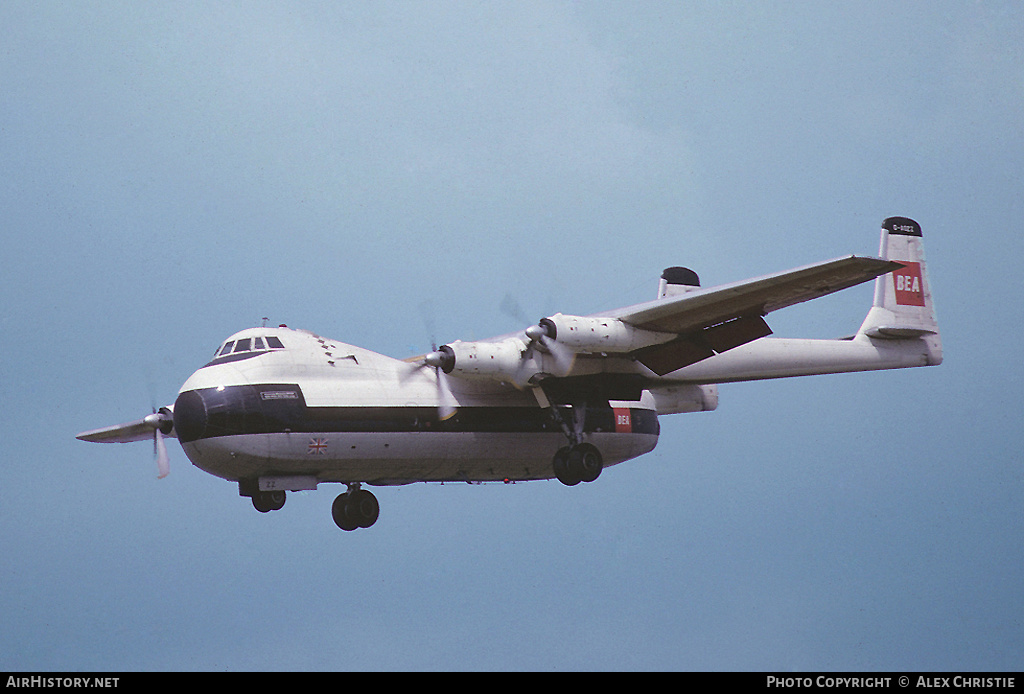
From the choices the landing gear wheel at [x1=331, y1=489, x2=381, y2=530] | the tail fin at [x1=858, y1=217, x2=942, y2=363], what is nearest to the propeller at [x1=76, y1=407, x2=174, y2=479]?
the landing gear wheel at [x1=331, y1=489, x2=381, y2=530]

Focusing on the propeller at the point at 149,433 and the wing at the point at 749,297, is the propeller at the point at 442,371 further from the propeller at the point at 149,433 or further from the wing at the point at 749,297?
the propeller at the point at 149,433

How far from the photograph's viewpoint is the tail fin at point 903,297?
3055cm

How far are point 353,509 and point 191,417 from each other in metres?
4.81

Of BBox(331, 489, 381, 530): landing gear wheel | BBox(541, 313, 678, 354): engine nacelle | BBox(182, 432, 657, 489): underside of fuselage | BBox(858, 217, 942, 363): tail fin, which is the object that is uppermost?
BBox(858, 217, 942, 363): tail fin

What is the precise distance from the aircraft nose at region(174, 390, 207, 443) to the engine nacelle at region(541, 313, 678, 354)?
23.0ft

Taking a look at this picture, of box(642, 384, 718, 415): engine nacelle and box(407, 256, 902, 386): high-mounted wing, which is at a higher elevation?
box(407, 256, 902, 386): high-mounted wing

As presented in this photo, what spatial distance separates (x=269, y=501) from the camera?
27.1 m

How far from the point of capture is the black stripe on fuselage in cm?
2448

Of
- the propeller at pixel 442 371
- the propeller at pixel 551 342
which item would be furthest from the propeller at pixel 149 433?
the propeller at pixel 551 342

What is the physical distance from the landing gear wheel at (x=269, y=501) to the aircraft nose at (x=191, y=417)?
8.99ft

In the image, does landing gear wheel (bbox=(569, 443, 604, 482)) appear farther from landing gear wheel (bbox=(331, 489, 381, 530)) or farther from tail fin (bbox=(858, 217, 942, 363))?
tail fin (bbox=(858, 217, 942, 363))
